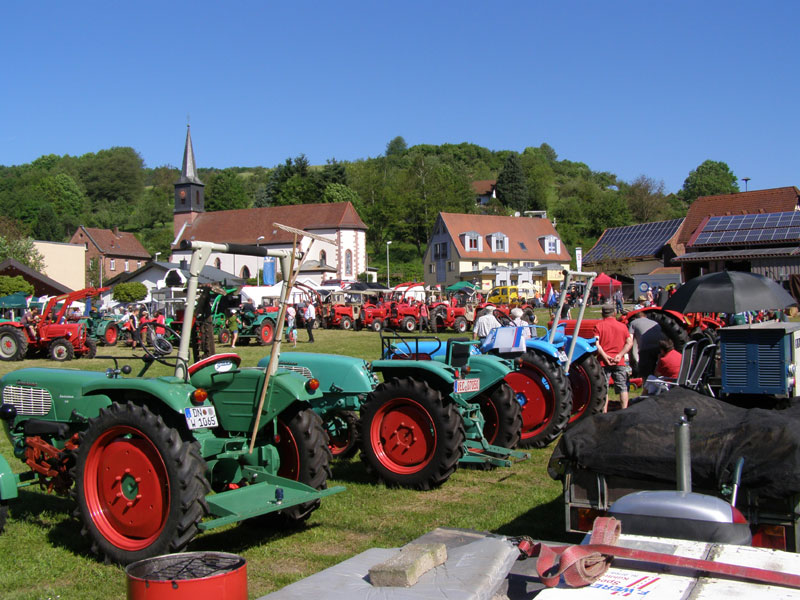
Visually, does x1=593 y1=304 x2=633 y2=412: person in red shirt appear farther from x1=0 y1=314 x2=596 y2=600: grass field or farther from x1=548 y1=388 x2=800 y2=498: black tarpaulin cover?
x1=548 y1=388 x2=800 y2=498: black tarpaulin cover

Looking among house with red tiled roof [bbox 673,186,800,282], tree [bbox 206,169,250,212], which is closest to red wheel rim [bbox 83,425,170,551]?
house with red tiled roof [bbox 673,186,800,282]

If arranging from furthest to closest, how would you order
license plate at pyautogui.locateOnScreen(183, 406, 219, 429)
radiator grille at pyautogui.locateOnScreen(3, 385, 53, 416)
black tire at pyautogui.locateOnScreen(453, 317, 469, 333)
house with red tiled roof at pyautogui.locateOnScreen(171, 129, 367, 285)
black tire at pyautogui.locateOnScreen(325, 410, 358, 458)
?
1. house with red tiled roof at pyautogui.locateOnScreen(171, 129, 367, 285)
2. black tire at pyautogui.locateOnScreen(453, 317, 469, 333)
3. black tire at pyautogui.locateOnScreen(325, 410, 358, 458)
4. radiator grille at pyautogui.locateOnScreen(3, 385, 53, 416)
5. license plate at pyautogui.locateOnScreen(183, 406, 219, 429)

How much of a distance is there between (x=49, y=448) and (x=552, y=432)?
5469 millimetres

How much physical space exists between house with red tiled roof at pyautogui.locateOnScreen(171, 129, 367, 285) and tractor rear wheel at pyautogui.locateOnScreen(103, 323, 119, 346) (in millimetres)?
40435

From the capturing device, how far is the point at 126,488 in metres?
5.01

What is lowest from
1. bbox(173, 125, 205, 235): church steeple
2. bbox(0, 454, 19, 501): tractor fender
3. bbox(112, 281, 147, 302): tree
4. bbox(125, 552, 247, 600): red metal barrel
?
bbox(0, 454, 19, 501): tractor fender

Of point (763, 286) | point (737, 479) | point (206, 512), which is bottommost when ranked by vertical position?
point (206, 512)

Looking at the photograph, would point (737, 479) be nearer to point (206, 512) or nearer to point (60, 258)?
point (206, 512)

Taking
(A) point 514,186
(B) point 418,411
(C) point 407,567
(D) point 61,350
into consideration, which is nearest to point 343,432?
(B) point 418,411

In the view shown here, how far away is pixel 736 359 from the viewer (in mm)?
Answer: 5781

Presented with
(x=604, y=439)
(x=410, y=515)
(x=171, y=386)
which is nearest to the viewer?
(x=604, y=439)

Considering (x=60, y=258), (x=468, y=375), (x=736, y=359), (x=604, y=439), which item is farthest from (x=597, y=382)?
(x=60, y=258)

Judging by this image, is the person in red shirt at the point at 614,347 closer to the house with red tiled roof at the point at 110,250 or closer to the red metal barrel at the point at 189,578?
the red metal barrel at the point at 189,578

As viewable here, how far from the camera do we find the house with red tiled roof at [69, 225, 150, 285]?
77125 mm
